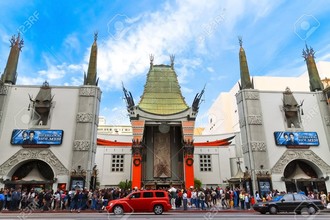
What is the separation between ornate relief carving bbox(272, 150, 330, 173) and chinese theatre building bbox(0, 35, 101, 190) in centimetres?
1791

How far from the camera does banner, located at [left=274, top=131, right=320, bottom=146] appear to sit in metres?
25.4

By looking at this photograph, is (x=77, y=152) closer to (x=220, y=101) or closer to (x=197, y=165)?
(x=197, y=165)

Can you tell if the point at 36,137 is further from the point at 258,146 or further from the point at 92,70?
the point at 258,146

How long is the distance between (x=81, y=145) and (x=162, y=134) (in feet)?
46.9

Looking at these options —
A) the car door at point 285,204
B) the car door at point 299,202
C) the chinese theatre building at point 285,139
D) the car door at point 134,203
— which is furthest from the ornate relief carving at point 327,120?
the car door at point 134,203

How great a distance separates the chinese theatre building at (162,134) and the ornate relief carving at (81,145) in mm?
8889

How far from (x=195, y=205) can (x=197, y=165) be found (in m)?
15.8

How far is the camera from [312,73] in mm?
29578

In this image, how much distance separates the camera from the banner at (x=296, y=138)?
25359 millimetres

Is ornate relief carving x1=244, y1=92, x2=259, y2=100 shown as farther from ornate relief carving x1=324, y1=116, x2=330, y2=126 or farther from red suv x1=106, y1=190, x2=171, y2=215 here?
red suv x1=106, y1=190, x2=171, y2=215

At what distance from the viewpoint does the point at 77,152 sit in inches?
922

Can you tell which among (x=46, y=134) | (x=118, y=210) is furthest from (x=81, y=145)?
(x=118, y=210)

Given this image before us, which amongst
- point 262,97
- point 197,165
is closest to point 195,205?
point 262,97

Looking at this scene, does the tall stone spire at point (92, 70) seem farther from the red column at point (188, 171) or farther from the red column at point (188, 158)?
the red column at point (188, 171)
